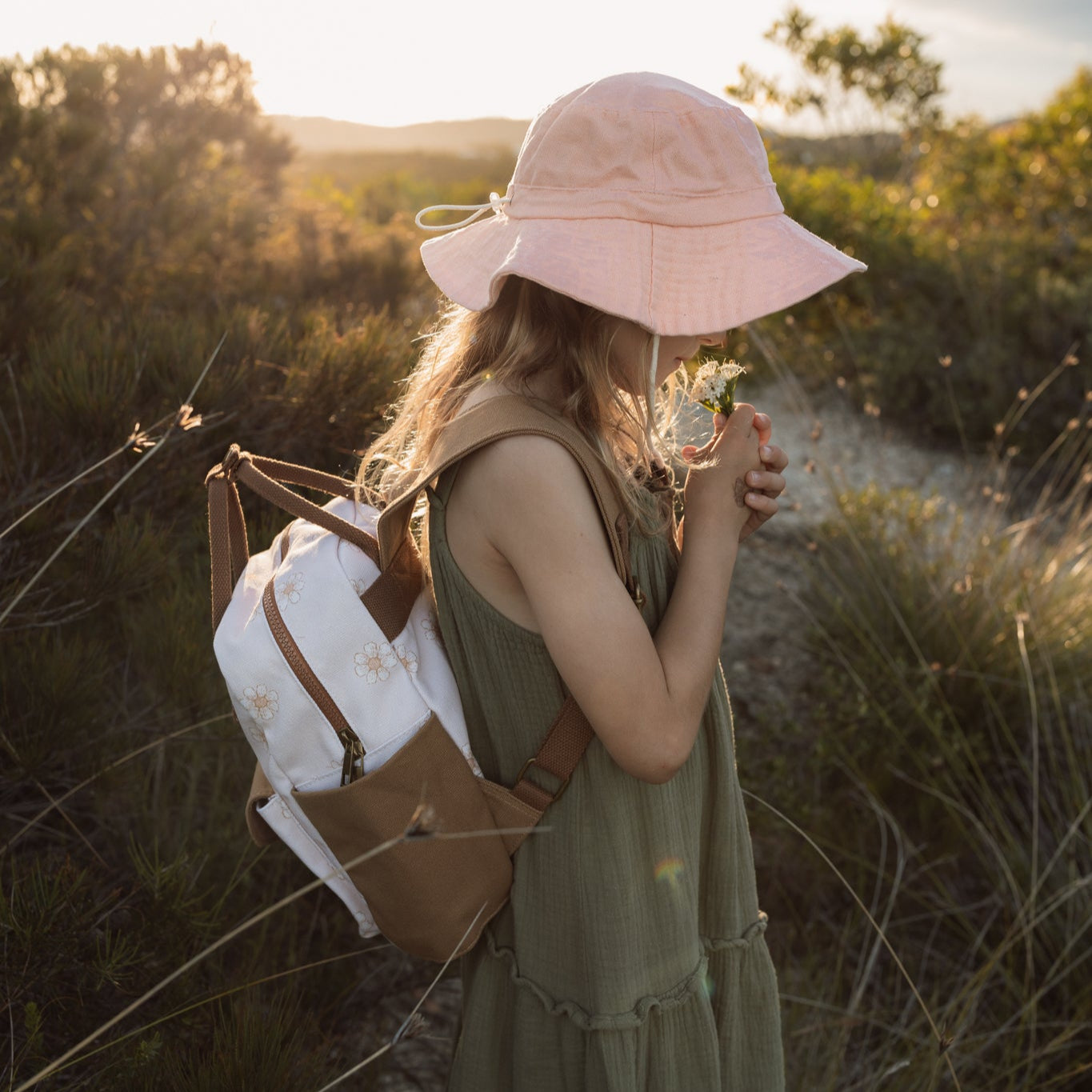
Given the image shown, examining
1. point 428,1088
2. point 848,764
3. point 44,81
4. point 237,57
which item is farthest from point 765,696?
point 237,57

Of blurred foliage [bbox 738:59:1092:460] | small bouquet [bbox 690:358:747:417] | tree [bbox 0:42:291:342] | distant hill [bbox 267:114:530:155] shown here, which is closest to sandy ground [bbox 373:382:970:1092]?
blurred foliage [bbox 738:59:1092:460]

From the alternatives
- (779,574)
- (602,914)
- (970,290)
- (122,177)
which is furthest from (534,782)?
(970,290)

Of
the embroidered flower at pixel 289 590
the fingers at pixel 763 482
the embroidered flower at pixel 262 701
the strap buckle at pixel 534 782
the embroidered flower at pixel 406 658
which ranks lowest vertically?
the strap buckle at pixel 534 782

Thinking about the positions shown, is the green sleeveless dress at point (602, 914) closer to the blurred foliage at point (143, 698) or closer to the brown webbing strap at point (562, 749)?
the brown webbing strap at point (562, 749)

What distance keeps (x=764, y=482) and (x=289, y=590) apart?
68 cm

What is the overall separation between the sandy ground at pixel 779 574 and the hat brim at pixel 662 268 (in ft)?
2.29

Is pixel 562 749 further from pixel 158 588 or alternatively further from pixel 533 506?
pixel 158 588

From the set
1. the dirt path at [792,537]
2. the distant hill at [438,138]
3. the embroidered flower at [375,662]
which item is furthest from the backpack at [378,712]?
the distant hill at [438,138]

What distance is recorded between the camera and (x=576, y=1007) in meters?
1.31

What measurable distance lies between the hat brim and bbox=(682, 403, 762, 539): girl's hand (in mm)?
169

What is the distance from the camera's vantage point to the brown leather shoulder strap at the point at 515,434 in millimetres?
1097

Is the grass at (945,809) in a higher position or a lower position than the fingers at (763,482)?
lower

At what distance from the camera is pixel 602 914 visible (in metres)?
1.27

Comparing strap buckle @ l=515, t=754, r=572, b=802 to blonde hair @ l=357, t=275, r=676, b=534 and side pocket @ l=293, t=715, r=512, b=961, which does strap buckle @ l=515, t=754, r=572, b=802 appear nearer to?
side pocket @ l=293, t=715, r=512, b=961
